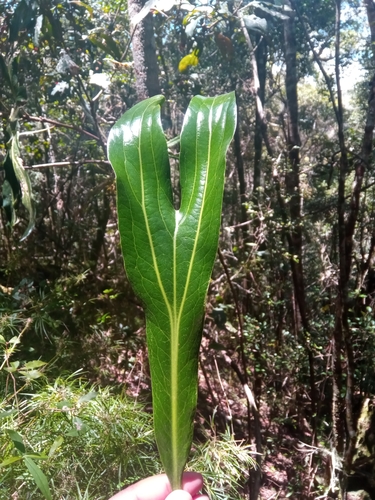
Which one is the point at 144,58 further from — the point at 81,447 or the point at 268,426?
the point at 268,426

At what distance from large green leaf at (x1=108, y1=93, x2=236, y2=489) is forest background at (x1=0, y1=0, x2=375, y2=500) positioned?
446 millimetres

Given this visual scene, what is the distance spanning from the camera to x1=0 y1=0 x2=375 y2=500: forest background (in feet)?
3.76

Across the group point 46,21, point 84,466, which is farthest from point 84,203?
point 84,466

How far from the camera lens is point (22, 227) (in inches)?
95.0

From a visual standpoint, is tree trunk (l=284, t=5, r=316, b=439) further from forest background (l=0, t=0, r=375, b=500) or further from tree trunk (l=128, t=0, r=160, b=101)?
tree trunk (l=128, t=0, r=160, b=101)

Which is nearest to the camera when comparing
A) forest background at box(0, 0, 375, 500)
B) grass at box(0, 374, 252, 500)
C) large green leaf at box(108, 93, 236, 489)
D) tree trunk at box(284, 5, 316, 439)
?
large green leaf at box(108, 93, 236, 489)

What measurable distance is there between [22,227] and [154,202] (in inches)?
82.3

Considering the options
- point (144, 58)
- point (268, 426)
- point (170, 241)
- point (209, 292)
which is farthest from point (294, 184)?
point (170, 241)

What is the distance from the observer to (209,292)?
6.64 ft

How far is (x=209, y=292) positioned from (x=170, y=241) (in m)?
1.49

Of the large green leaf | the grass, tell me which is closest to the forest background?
the grass

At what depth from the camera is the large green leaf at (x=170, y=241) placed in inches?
21.5

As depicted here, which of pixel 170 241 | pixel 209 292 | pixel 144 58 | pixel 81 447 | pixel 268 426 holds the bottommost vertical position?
pixel 268 426

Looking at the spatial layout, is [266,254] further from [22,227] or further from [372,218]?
[22,227]
